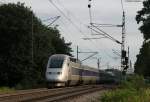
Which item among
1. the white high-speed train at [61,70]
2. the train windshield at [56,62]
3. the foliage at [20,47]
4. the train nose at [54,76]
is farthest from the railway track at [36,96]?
the foliage at [20,47]

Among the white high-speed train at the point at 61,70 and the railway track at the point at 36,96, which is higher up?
the white high-speed train at the point at 61,70

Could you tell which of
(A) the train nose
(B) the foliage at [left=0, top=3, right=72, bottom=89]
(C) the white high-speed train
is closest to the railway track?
(A) the train nose

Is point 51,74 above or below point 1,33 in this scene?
below

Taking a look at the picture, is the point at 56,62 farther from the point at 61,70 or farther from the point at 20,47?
the point at 20,47

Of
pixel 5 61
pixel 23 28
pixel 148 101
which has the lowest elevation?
pixel 148 101

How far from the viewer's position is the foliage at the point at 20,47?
7244cm

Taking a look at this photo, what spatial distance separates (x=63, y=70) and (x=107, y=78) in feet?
178

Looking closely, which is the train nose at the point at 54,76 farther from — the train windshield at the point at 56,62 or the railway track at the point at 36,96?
the railway track at the point at 36,96

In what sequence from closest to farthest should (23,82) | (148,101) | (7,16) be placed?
(148,101) < (23,82) < (7,16)

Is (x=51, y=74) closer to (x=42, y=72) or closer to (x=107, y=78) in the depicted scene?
(x=42, y=72)

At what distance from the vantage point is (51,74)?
177 ft

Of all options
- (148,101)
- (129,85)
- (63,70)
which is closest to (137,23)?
(63,70)

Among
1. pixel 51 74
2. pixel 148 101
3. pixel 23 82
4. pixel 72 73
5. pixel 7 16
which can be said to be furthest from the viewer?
pixel 7 16

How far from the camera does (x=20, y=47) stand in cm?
7481
